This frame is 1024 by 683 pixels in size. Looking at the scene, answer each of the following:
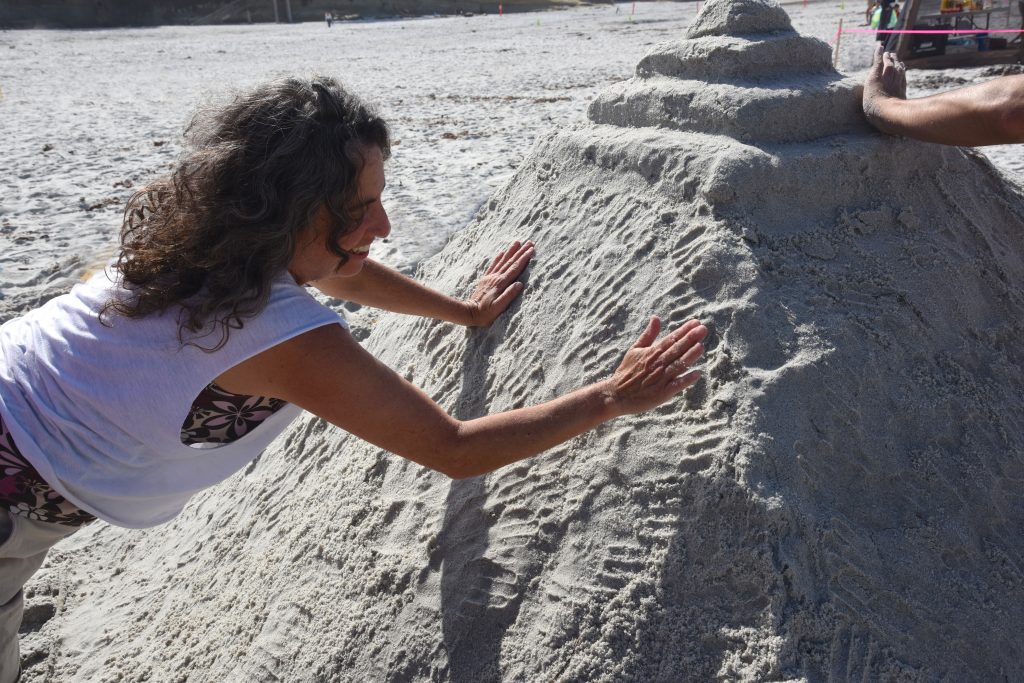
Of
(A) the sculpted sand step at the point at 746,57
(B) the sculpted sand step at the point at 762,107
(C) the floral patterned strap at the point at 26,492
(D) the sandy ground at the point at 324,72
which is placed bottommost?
(D) the sandy ground at the point at 324,72

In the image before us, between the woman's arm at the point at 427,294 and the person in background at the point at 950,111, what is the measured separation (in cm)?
96

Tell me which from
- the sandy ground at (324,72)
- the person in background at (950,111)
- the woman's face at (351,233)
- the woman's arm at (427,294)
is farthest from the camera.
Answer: the sandy ground at (324,72)

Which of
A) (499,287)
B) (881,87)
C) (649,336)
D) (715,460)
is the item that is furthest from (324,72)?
(881,87)

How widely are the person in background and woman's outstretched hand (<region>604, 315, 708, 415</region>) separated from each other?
0.81 meters

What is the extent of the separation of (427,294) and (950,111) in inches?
52.9

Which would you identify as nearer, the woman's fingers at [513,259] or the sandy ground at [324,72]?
the woman's fingers at [513,259]

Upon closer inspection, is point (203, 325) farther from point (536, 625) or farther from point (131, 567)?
point (131, 567)

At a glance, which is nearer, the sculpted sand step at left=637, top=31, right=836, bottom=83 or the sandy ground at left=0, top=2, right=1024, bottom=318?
the sculpted sand step at left=637, top=31, right=836, bottom=83

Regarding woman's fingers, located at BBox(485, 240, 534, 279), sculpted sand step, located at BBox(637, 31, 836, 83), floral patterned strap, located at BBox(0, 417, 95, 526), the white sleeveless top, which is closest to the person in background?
sculpted sand step, located at BBox(637, 31, 836, 83)

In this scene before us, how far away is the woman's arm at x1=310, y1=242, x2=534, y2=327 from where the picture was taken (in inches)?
88.7

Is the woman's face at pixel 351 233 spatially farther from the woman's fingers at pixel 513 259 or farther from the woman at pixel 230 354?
the woman's fingers at pixel 513 259

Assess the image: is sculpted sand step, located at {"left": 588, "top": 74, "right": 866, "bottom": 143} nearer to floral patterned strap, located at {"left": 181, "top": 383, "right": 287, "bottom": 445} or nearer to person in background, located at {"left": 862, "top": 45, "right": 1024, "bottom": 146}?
person in background, located at {"left": 862, "top": 45, "right": 1024, "bottom": 146}

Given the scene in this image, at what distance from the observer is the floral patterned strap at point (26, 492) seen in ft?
5.58

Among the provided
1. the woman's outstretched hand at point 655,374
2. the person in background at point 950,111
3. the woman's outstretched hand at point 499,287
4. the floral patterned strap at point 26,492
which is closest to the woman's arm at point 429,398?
the woman's outstretched hand at point 655,374
